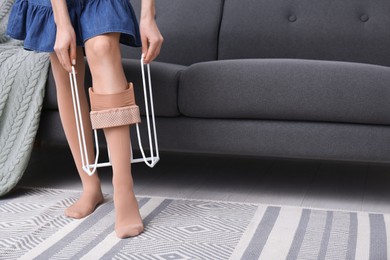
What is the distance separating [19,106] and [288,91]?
83 cm

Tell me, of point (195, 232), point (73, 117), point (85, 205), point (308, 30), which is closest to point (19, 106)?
point (73, 117)

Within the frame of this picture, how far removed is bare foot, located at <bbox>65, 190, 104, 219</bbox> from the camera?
1.79m

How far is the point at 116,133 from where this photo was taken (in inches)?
63.6

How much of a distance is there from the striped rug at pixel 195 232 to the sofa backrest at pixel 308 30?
832mm

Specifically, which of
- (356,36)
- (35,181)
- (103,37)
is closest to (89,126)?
(103,37)

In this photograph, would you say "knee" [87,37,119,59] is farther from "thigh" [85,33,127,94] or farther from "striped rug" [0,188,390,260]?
"striped rug" [0,188,390,260]

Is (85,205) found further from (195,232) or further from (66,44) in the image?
(66,44)

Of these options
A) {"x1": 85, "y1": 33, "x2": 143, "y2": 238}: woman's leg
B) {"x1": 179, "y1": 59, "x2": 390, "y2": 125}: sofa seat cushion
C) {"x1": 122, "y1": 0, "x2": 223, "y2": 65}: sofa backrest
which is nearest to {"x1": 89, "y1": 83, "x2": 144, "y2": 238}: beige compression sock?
{"x1": 85, "y1": 33, "x2": 143, "y2": 238}: woman's leg

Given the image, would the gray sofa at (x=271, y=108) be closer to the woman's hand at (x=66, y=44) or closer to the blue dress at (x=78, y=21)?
the blue dress at (x=78, y=21)

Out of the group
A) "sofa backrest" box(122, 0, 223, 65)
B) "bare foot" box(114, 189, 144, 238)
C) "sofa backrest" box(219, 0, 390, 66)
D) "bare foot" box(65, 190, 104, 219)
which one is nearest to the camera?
"bare foot" box(114, 189, 144, 238)

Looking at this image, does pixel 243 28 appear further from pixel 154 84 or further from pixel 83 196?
pixel 83 196

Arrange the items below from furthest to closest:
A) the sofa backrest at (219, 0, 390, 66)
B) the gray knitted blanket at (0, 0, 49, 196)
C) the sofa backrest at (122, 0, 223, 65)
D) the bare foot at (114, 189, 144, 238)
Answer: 1. the sofa backrest at (122, 0, 223, 65)
2. the sofa backrest at (219, 0, 390, 66)
3. the gray knitted blanket at (0, 0, 49, 196)
4. the bare foot at (114, 189, 144, 238)

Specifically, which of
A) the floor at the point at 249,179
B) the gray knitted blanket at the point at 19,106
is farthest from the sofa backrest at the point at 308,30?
the gray knitted blanket at the point at 19,106

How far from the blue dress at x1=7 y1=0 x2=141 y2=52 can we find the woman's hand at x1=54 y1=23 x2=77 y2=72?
0.16 ft
